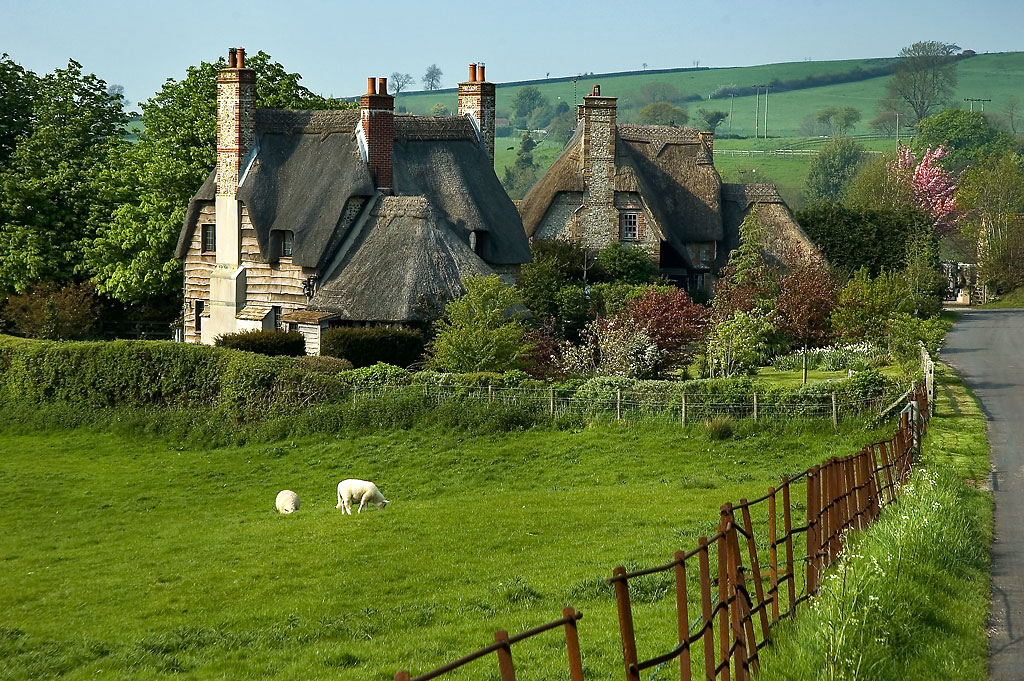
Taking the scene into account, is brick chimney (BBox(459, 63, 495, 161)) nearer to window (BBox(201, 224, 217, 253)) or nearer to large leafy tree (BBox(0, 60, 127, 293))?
window (BBox(201, 224, 217, 253))

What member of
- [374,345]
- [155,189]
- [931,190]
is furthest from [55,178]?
[931,190]

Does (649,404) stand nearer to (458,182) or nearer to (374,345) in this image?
(374,345)

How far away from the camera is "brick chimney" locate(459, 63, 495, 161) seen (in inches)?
1944

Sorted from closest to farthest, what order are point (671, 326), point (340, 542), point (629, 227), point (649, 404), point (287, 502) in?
point (340, 542)
point (287, 502)
point (649, 404)
point (671, 326)
point (629, 227)

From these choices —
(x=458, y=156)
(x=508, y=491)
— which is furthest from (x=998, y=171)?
(x=508, y=491)

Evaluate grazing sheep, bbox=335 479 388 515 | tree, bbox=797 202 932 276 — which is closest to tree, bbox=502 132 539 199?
tree, bbox=797 202 932 276

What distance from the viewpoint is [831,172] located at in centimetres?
14488

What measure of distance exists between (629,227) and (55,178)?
78.4 ft

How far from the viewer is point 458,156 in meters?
46.7

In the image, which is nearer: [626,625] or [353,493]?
[626,625]

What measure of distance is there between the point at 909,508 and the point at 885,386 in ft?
41.8

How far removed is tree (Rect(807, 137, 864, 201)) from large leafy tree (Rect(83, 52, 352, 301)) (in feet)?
330

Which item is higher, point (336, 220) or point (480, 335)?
point (336, 220)

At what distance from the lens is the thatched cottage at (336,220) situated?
39.6 meters
